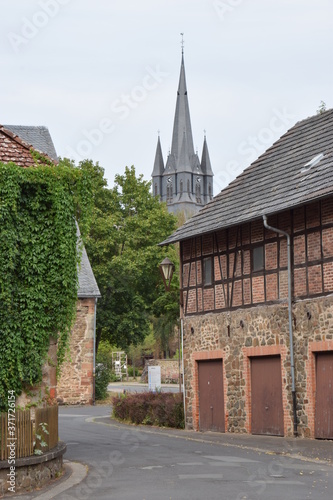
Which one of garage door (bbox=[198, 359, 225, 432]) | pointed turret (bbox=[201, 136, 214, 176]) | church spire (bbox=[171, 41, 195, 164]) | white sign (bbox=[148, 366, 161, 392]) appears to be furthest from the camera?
pointed turret (bbox=[201, 136, 214, 176])

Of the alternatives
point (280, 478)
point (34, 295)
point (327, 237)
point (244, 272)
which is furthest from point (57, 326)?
point (244, 272)

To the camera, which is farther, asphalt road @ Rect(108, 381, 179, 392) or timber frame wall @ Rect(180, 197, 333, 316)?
asphalt road @ Rect(108, 381, 179, 392)

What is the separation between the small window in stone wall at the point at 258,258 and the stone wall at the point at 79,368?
16073mm

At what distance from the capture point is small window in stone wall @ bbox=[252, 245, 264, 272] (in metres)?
21.9

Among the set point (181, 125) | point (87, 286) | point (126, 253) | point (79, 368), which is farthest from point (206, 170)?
point (79, 368)

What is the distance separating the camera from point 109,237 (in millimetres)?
47156

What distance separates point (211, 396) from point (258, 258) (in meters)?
4.38

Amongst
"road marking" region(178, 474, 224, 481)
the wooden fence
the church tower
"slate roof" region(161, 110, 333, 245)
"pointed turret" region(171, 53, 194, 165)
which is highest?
"pointed turret" region(171, 53, 194, 165)

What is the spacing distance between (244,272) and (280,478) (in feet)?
31.8

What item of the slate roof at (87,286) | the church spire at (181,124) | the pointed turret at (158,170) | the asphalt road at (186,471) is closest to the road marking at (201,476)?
the asphalt road at (186,471)

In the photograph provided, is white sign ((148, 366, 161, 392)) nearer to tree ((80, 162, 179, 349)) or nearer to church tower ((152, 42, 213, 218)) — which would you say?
tree ((80, 162, 179, 349))

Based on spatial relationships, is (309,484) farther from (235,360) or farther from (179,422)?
(179,422)

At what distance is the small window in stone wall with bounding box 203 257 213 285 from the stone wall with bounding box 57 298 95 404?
44.4ft

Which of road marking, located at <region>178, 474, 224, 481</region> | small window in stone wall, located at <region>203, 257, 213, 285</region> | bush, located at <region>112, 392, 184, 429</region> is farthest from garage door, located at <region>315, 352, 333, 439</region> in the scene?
bush, located at <region>112, 392, 184, 429</region>
